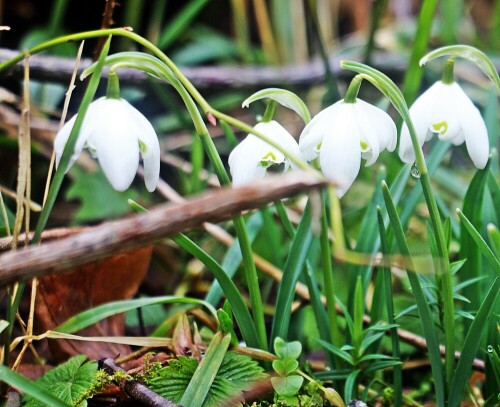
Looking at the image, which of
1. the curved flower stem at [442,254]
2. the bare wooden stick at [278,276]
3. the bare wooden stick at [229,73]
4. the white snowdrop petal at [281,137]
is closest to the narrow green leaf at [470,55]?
the curved flower stem at [442,254]

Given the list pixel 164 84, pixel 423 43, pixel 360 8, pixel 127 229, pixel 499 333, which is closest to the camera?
pixel 127 229

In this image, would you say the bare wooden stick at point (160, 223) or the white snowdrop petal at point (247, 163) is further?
the white snowdrop petal at point (247, 163)

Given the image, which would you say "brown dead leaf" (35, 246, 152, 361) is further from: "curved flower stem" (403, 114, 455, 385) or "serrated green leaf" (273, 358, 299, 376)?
"curved flower stem" (403, 114, 455, 385)

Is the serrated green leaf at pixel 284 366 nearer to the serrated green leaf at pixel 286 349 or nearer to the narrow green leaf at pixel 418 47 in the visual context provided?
the serrated green leaf at pixel 286 349

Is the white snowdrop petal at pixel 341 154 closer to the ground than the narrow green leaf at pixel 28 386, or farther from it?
farther from it

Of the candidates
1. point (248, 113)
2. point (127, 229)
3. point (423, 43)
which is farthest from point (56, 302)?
point (248, 113)

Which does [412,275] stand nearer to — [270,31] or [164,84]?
[164,84]
